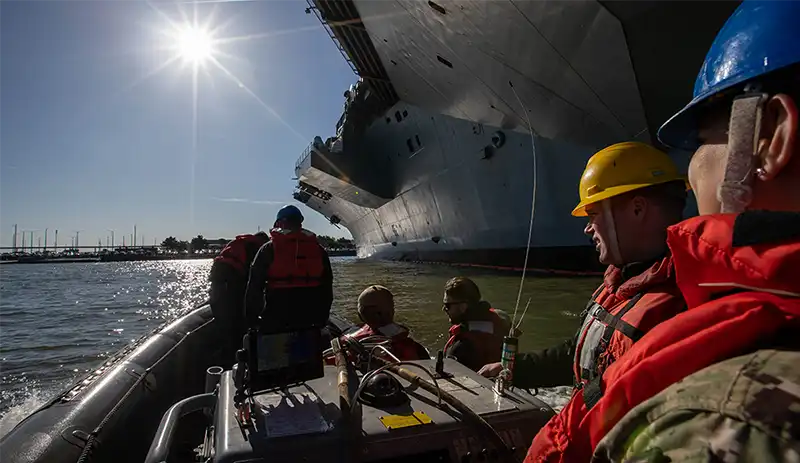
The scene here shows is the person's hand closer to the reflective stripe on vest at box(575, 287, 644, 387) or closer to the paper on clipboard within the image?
the reflective stripe on vest at box(575, 287, 644, 387)

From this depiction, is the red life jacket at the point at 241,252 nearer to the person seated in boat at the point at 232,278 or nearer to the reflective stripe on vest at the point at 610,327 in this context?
the person seated in boat at the point at 232,278

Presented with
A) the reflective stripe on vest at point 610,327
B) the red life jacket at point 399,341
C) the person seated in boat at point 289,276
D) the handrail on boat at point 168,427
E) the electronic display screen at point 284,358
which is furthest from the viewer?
the person seated in boat at point 289,276

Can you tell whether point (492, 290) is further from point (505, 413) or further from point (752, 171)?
point (752, 171)

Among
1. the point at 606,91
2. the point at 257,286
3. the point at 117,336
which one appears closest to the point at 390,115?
the point at 606,91

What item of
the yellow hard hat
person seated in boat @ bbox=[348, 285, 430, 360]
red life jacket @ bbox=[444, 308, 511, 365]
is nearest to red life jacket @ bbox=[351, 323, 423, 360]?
person seated in boat @ bbox=[348, 285, 430, 360]

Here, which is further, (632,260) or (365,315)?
(365,315)

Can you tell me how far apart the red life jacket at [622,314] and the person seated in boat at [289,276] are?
2.98 meters

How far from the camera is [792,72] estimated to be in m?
0.87

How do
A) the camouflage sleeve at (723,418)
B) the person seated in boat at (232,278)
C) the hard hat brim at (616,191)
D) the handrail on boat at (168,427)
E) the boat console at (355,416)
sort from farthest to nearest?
the person seated in boat at (232,278)
the handrail on boat at (168,427)
the boat console at (355,416)
the hard hat brim at (616,191)
the camouflage sleeve at (723,418)

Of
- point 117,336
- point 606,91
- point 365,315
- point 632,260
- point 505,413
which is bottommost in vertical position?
point 117,336

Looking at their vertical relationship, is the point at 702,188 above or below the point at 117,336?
above

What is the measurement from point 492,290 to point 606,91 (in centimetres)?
683

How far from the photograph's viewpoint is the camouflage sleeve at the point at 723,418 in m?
0.57

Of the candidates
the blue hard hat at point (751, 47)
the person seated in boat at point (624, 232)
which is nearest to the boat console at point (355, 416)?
the person seated in boat at point (624, 232)
